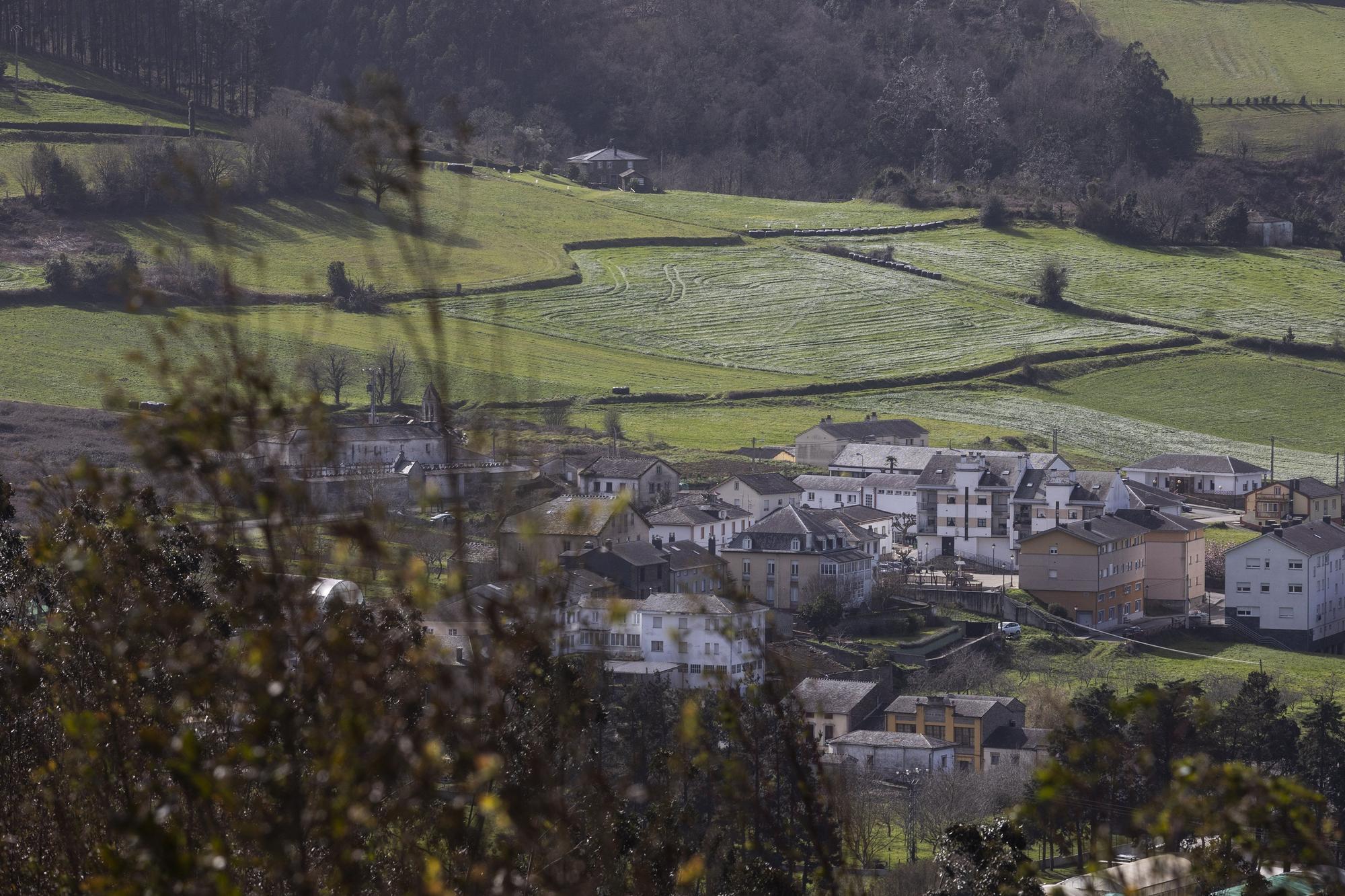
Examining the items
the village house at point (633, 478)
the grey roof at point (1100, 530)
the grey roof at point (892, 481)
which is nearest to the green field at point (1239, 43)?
the grey roof at point (892, 481)

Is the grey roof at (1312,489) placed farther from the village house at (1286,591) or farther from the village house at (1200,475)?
the village house at (1286,591)

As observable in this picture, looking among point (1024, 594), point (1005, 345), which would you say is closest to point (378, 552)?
point (1024, 594)

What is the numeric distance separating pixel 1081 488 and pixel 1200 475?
10.7 meters

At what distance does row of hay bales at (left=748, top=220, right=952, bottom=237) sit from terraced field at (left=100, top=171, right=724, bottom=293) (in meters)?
2.65

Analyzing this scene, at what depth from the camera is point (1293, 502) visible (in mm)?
44344

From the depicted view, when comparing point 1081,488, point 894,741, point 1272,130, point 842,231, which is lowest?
point 894,741

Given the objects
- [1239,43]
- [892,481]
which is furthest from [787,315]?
[1239,43]

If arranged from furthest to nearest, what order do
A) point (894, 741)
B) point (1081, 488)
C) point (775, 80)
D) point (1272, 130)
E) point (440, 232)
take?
point (775, 80) → point (1272, 130) → point (440, 232) → point (1081, 488) → point (894, 741)

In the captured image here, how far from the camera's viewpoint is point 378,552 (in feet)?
11.8

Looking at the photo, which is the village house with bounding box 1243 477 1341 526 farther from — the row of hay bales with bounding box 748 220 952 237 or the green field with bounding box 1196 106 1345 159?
the green field with bounding box 1196 106 1345 159

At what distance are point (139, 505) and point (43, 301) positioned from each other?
50.1m

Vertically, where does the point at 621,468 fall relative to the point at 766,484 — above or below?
above

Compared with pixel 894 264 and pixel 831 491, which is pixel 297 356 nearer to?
pixel 831 491

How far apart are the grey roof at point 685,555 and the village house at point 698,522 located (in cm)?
96
